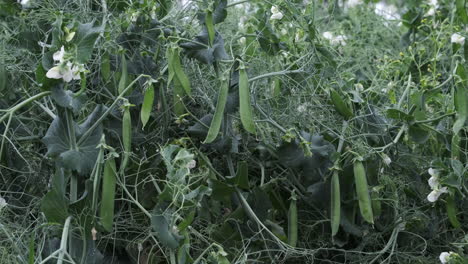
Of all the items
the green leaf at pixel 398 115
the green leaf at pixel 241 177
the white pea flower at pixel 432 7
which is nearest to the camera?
the green leaf at pixel 241 177

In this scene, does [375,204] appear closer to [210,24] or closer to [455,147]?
[455,147]

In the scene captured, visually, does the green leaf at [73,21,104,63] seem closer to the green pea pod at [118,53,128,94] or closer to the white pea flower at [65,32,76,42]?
the white pea flower at [65,32,76,42]

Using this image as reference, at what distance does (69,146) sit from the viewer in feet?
4.79

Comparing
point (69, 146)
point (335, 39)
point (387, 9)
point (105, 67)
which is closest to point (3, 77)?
point (105, 67)

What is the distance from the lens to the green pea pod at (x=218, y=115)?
4.91 feet

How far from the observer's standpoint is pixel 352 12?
278 centimetres

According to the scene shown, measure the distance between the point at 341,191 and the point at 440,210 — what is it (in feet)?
1.00

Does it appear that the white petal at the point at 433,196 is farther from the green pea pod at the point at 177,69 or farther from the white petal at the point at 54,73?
the white petal at the point at 54,73

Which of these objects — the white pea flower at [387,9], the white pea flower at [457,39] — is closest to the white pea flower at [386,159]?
the white pea flower at [457,39]

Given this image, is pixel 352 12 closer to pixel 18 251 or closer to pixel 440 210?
pixel 440 210

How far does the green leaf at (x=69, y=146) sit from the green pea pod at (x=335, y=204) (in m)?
0.52

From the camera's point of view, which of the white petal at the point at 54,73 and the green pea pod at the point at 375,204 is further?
the green pea pod at the point at 375,204

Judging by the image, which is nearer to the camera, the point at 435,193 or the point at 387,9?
the point at 435,193

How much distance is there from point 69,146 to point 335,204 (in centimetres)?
59
